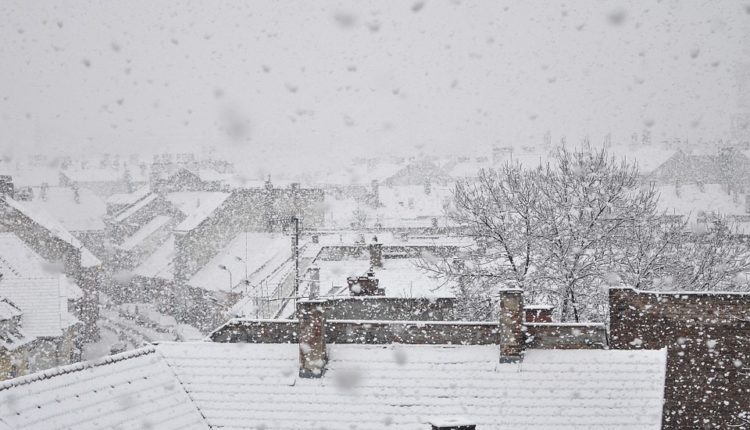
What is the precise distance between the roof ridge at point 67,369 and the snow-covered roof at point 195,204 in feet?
84.0

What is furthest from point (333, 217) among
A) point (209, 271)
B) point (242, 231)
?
point (209, 271)

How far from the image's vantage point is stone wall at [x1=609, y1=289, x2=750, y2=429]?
1218cm

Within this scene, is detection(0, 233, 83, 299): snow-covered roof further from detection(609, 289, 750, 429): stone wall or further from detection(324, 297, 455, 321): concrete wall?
detection(609, 289, 750, 429): stone wall

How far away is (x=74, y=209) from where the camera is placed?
179 feet

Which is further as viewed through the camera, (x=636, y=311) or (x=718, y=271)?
(x=718, y=271)

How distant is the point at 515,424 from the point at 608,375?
2195 mm

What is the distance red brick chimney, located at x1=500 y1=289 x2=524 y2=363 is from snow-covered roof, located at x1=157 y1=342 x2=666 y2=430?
0.63 feet

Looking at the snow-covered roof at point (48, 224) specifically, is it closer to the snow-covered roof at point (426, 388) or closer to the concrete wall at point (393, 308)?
the concrete wall at point (393, 308)

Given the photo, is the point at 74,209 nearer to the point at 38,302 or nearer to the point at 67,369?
the point at 38,302

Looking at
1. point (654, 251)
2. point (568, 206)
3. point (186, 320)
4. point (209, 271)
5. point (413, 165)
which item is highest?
point (413, 165)

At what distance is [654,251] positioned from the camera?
66.4ft

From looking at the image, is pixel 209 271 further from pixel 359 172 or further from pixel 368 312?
pixel 359 172

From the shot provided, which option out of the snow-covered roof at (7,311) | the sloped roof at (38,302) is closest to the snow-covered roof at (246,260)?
the sloped roof at (38,302)

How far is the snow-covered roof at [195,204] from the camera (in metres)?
38.1
